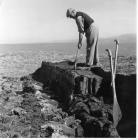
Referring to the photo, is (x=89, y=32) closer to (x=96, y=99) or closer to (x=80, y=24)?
(x=80, y=24)

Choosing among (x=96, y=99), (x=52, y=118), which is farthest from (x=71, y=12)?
(x=52, y=118)

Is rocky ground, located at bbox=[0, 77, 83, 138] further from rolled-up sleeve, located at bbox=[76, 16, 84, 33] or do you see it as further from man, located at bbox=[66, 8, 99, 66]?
rolled-up sleeve, located at bbox=[76, 16, 84, 33]

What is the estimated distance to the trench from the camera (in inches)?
126

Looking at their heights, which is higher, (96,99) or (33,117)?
(96,99)

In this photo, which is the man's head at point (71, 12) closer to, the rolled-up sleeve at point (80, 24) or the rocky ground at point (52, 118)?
the rolled-up sleeve at point (80, 24)

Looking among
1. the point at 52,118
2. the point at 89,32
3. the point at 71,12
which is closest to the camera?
the point at 52,118

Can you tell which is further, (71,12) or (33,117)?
(71,12)

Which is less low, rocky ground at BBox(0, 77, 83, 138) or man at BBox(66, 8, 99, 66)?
man at BBox(66, 8, 99, 66)

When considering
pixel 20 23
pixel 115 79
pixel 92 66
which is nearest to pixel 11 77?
pixel 20 23

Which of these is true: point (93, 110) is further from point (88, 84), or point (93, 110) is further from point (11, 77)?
point (11, 77)

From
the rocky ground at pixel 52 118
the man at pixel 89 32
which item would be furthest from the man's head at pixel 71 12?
the rocky ground at pixel 52 118

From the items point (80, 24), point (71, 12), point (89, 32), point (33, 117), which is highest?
point (71, 12)

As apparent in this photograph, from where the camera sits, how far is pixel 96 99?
363 centimetres

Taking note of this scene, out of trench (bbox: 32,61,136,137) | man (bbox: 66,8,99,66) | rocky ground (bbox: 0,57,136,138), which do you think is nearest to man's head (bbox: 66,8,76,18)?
man (bbox: 66,8,99,66)
